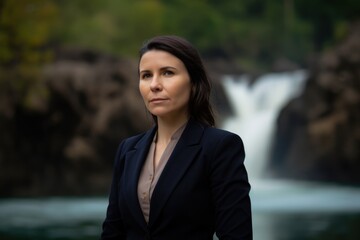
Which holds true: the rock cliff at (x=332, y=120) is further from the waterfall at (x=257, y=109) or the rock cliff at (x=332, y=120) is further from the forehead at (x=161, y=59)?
the forehead at (x=161, y=59)

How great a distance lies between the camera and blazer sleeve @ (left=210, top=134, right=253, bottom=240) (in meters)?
2.04

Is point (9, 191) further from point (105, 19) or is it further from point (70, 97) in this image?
point (105, 19)

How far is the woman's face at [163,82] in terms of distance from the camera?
2143mm

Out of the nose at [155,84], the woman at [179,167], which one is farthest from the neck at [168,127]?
the nose at [155,84]

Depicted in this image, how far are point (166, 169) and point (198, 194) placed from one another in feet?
0.37

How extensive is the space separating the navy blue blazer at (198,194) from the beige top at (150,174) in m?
0.02

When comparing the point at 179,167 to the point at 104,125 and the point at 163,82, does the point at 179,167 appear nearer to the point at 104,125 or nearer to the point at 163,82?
the point at 163,82

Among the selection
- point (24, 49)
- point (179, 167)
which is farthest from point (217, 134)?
point (24, 49)

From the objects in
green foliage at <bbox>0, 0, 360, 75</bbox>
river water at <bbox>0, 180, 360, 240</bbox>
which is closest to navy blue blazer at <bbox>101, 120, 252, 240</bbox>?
river water at <bbox>0, 180, 360, 240</bbox>

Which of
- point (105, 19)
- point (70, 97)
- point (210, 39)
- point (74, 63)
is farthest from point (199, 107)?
point (210, 39)

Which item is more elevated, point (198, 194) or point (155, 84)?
point (155, 84)

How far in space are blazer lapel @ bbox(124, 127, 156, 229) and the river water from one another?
6.74m

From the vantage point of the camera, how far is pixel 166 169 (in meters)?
2.12

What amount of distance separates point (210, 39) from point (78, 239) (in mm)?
22950
